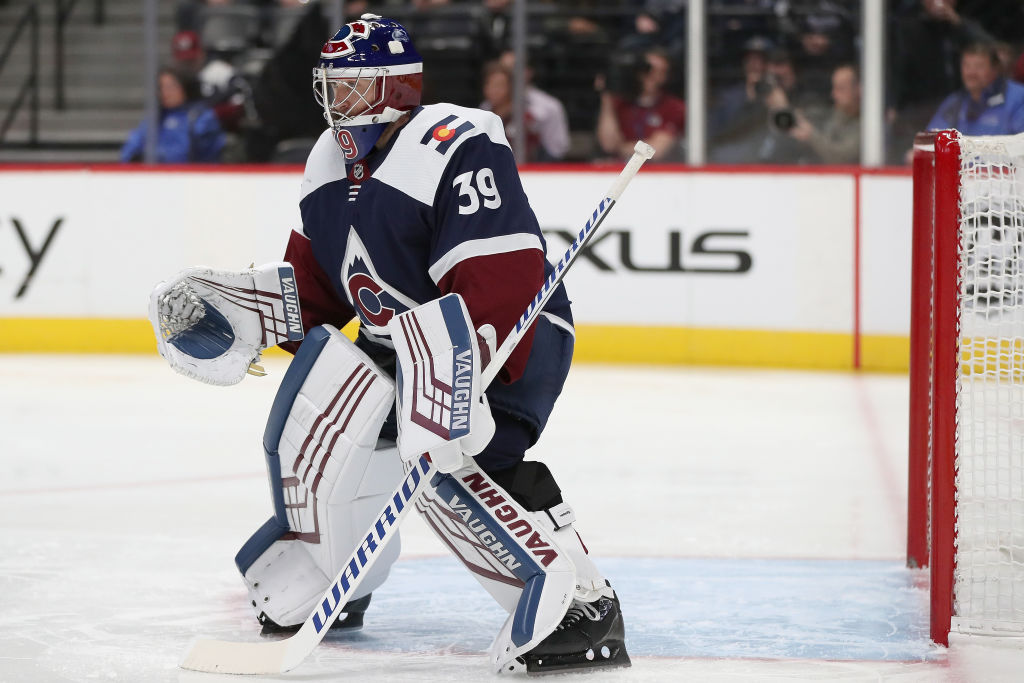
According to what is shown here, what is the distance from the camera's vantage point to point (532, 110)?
22.5 feet

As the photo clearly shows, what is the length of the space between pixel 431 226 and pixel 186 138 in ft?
15.6

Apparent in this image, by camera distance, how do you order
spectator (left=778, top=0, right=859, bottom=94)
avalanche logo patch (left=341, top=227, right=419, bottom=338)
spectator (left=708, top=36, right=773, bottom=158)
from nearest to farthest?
1. avalanche logo patch (left=341, top=227, right=419, bottom=338)
2. spectator (left=778, top=0, right=859, bottom=94)
3. spectator (left=708, top=36, right=773, bottom=158)

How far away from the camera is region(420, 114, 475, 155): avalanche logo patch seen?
2.49 meters

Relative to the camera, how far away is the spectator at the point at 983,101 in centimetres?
600

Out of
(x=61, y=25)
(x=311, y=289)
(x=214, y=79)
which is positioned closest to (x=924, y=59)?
(x=214, y=79)

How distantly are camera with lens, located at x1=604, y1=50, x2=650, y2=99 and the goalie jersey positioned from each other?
4205 millimetres

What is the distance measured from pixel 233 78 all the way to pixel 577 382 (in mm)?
2393

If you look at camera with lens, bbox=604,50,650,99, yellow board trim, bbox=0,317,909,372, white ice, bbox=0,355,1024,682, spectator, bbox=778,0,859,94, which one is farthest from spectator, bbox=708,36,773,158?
white ice, bbox=0,355,1024,682

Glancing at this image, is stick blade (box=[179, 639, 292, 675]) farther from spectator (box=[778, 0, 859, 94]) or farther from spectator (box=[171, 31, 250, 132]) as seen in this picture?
spectator (box=[171, 31, 250, 132])

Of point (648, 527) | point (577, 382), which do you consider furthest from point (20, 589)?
point (577, 382)

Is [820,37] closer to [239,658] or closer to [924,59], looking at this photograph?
[924,59]

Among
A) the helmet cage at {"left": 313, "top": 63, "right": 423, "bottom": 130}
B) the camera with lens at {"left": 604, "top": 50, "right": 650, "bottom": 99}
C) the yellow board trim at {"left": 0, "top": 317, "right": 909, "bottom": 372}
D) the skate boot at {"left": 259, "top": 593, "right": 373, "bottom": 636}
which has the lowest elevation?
the yellow board trim at {"left": 0, "top": 317, "right": 909, "bottom": 372}

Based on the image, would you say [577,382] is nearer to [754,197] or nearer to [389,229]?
[754,197]

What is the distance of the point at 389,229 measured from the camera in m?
2.52
